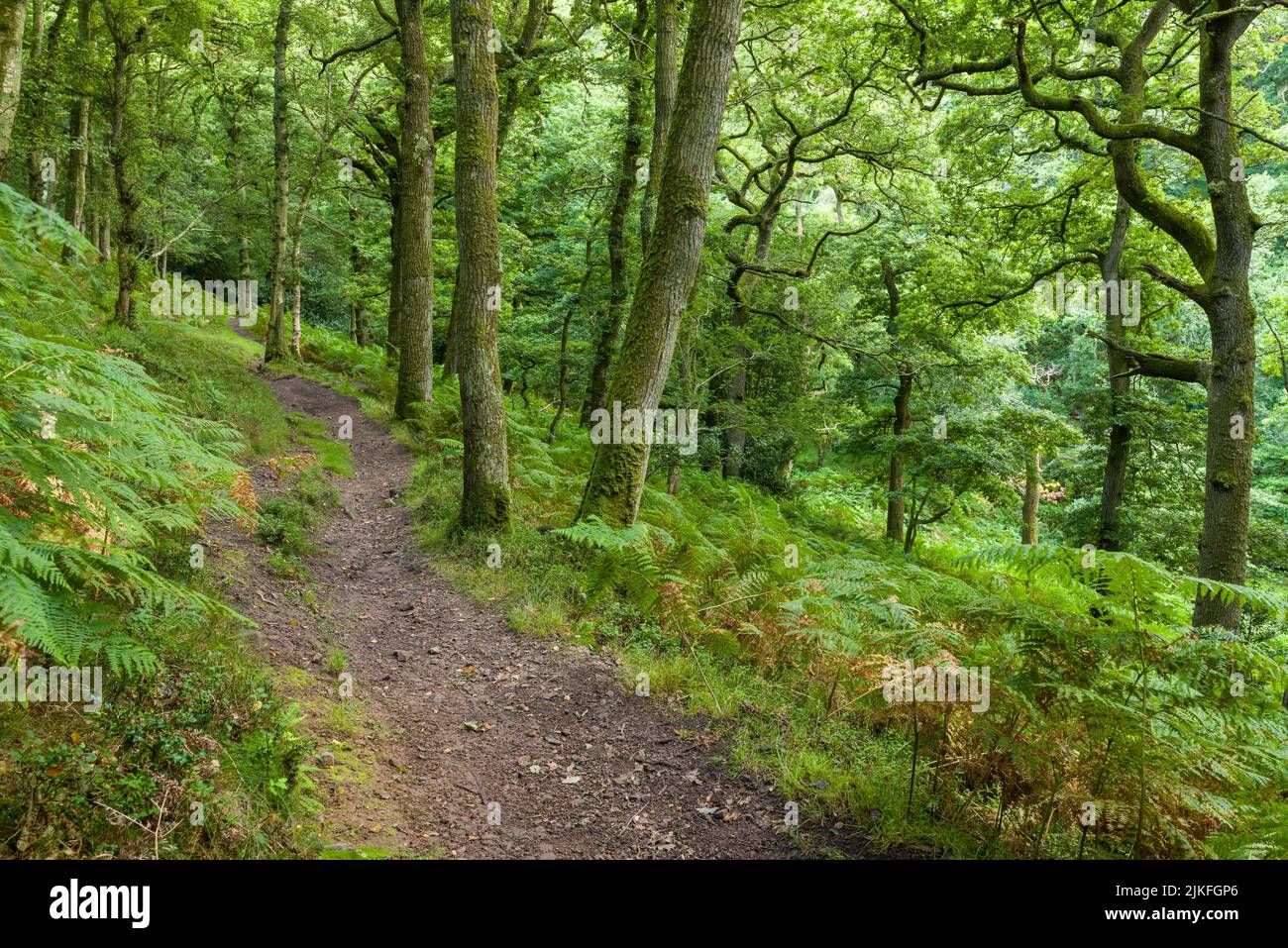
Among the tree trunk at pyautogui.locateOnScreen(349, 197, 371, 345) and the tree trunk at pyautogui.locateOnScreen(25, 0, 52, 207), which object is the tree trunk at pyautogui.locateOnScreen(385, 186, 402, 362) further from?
the tree trunk at pyautogui.locateOnScreen(25, 0, 52, 207)

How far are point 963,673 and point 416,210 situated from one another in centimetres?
1359

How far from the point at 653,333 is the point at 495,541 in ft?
9.99

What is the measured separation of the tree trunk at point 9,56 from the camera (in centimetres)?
701

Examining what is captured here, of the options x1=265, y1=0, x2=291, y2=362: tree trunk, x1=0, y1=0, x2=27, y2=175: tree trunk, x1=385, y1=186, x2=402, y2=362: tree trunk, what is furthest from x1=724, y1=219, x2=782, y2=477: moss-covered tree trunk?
x1=265, y1=0, x2=291, y2=362: tree trunk

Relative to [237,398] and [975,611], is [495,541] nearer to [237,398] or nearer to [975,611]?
[975,611]

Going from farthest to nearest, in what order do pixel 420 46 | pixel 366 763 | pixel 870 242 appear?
pixel 870 242
pixel 420 46
pixel 366 763

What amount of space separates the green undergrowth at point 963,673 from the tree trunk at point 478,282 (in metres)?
0.99

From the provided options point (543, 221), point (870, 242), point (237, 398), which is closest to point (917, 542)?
point (870, 242)

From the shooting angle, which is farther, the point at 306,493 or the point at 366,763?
the point at 306,493

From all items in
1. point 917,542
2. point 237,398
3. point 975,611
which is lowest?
point 917,542

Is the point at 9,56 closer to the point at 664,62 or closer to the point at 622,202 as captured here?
the point at 664,62

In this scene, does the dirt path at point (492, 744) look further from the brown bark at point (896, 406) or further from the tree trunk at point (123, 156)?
the brown bark at point (896, 406)

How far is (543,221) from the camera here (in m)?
18.2
